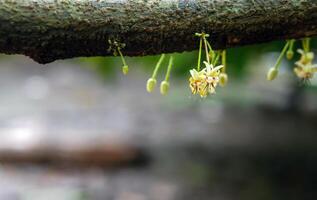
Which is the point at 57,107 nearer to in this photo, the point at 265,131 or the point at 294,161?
the point at 265,131

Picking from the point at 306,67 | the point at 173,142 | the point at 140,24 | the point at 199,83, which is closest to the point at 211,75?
the point at 199,83

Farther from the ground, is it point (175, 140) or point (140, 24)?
point (140, 24)

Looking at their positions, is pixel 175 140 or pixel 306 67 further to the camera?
pixel 175 140

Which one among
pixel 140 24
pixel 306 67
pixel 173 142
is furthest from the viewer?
pixel 173 142

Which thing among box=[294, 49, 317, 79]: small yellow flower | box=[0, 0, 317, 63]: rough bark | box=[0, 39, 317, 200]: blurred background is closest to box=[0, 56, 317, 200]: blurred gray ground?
box=[0, 39, 317, 200]: blurred background

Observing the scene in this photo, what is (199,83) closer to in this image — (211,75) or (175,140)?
(211,75)

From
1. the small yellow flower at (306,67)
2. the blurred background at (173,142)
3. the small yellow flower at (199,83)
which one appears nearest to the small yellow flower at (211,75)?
the small yellow flower at (199,83)

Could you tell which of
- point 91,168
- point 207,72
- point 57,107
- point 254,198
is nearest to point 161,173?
point 91,168
